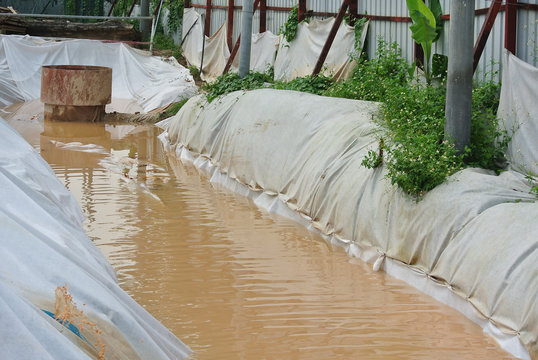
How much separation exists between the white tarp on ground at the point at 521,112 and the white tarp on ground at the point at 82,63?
1112 centimetres

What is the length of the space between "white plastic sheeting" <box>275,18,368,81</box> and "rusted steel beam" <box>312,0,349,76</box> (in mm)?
143

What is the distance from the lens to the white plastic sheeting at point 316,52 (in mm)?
13148

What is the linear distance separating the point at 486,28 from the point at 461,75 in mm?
1673

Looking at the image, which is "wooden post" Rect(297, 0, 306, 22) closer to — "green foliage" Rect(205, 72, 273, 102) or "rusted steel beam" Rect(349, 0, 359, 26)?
"green foliage" Rect(205, 72, 273, 102)

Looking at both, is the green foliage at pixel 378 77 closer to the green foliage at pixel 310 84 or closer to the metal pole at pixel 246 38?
the green foliage at pixel 310 84

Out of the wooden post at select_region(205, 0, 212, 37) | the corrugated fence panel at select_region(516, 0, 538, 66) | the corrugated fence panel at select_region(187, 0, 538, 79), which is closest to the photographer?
the corrugated fence panel at select_region(516, 0, 538, 66)

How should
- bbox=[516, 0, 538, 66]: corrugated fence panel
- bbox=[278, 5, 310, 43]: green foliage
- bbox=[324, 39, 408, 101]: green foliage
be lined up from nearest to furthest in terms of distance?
1. bbox=[516, 0, 538, 66]: corrugated fence panel
2. bbox=[324, 39, 408, 101]: green foliage
3. bbox=[278, 5, 310, 43]: green foliage

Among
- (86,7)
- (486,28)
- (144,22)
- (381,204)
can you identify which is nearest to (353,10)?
(486,28)

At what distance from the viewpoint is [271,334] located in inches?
221

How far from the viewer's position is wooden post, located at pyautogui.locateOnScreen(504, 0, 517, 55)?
8242 millimetres

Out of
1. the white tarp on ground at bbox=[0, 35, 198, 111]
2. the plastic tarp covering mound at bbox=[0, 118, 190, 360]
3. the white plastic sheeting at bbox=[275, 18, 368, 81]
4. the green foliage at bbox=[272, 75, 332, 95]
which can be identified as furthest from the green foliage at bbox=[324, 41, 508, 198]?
the white tarp on ground at bbox=[0, 35, 198, 111]

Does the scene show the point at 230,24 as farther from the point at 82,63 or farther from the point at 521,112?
the point at 521,112

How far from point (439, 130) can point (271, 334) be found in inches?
124

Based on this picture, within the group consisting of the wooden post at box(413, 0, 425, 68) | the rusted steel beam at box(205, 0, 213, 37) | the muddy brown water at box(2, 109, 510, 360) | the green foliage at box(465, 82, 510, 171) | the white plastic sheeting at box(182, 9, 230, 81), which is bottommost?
the muddy brown water at box(2, 109, 510, 360)
